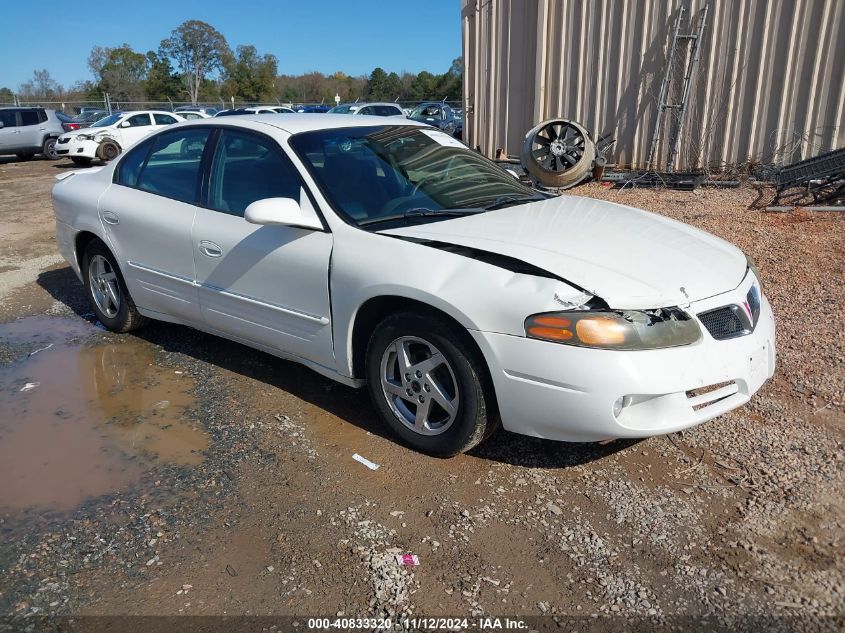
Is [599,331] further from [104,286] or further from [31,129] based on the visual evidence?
[31,129]

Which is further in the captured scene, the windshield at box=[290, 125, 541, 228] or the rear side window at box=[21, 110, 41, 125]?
the rear side window at box=[21, 110, 41, 125]

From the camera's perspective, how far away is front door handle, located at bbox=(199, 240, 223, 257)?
12.9 ft

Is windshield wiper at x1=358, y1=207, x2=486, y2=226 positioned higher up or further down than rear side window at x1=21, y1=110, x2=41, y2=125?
further down

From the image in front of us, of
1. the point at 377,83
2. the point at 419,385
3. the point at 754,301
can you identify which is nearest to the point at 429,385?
the point at 419,385

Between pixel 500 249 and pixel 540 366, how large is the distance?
599 millimetres

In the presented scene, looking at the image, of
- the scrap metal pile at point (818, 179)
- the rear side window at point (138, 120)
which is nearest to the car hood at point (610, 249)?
the scrap metal pile at point (818, 179)

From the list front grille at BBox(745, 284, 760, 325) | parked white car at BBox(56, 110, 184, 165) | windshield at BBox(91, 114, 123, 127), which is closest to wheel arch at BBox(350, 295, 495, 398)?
front grille at BBox(745, 284, 760, 325)

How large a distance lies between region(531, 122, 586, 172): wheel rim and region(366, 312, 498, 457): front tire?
27.2 feet

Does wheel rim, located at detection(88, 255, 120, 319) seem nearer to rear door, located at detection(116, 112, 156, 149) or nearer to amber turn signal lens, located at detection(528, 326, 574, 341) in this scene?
amber turn signal lens, located at detection(528, 326, 574, 341)

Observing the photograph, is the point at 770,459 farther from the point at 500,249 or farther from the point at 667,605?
the point at 500,249

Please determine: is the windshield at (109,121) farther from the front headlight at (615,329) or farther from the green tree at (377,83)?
the green tree at (377,83)

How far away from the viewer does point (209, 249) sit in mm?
3980

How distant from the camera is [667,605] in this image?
7.61 ft

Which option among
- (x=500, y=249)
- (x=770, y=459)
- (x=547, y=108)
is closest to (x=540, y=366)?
(x=500, y=249)
